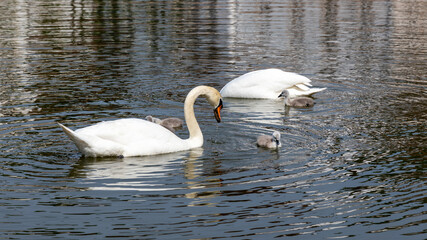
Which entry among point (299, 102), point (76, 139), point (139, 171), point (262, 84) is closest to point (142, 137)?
point (139, 171)

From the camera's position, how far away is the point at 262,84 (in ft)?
58.6

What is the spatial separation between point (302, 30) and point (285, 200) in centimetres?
2162

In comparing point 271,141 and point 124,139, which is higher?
point 124,139

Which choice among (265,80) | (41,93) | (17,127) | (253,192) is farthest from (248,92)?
(253,192)

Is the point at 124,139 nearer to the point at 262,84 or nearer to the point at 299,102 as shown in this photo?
the point at 299,102

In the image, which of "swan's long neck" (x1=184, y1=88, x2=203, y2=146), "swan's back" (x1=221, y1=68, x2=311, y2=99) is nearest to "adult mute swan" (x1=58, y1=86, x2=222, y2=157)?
"swan's long neck" (x1=184, y1=88, x2=203, y2=146)

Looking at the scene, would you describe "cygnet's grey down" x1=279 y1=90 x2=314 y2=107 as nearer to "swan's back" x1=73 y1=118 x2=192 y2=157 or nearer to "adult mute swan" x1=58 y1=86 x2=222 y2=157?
"adult mute swan" x1=58 y1=86 x2=222 y2=157

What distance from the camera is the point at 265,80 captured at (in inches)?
702

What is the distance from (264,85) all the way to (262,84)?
0.06 meters

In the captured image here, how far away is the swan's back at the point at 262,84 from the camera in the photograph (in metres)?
17.7

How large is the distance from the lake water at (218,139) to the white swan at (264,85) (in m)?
0.35

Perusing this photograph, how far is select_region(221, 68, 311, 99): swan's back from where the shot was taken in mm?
17719

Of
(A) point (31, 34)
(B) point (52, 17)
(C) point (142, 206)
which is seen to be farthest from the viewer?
(B) point (52, 17)

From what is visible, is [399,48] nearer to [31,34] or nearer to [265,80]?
[265,80]
